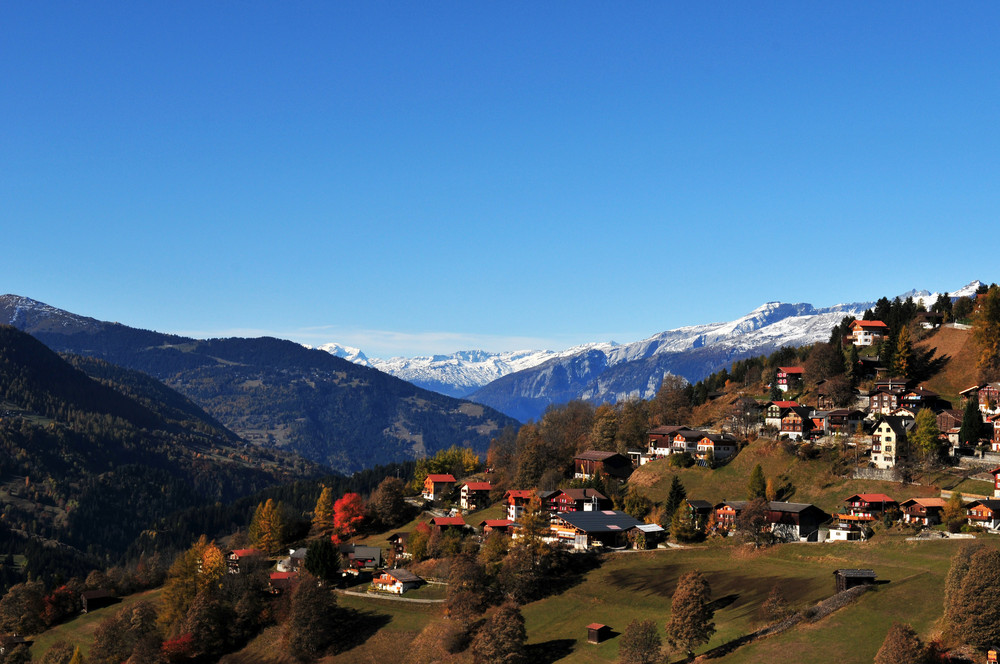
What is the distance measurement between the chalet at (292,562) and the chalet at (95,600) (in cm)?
3154

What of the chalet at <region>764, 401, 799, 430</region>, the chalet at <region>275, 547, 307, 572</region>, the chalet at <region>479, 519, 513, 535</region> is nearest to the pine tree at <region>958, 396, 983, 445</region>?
the chalet at <region>764, 401, 799, 430</region>

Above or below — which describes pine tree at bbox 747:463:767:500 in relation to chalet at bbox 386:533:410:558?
above

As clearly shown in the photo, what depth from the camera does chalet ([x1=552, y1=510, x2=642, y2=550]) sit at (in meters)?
114

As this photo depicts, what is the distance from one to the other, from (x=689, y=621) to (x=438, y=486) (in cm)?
8817

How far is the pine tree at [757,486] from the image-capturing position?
115688 millimetres

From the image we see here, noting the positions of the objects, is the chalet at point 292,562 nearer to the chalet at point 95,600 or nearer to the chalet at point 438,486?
the chalet at point 438,486

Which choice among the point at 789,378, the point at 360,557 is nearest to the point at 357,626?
the point at 360,557

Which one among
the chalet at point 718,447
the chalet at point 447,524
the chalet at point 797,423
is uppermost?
the chalet at point 797,423

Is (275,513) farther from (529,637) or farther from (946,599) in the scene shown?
(946,599)

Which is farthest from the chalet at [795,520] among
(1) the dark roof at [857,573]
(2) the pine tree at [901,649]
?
(2) the pine tree at [901,649]

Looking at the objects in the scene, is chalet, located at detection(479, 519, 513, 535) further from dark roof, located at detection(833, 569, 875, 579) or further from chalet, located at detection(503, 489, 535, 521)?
dark roof, located at detection(833, 569, 875, 579)

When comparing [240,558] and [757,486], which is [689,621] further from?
[240,558]

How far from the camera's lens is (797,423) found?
131 metres

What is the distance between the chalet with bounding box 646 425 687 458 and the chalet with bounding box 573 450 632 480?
5.06m
